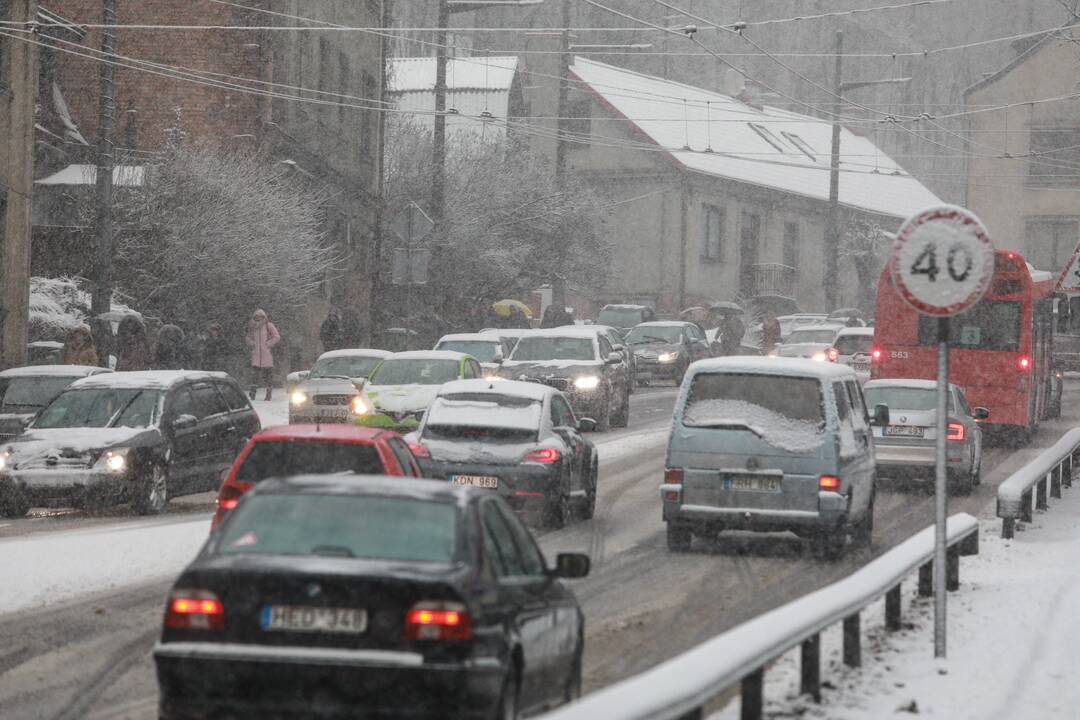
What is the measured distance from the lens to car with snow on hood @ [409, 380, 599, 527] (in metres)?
17.4

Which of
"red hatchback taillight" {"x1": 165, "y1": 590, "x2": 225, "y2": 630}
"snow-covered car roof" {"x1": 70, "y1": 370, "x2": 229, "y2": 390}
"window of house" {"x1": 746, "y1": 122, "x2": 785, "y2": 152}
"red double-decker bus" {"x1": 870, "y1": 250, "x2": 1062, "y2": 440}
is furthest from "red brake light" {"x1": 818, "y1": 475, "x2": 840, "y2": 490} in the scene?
"window of house" {"x1": 746, "y1": 122, "x2": 785, "y2": 152}

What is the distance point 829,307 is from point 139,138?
80.9 feet

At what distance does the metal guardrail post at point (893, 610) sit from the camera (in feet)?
38.2

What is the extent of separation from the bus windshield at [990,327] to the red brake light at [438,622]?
2206cm

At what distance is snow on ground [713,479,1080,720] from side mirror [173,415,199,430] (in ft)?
28.6

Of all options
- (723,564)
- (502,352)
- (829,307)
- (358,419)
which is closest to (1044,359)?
(502,352)

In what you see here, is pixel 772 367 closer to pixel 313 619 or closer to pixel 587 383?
pixel 313 619

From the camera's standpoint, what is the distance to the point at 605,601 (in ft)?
43.8

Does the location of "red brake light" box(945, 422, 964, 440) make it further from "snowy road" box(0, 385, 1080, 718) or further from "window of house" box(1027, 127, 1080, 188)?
"window of house" box(1027, 127, 1080, 188)

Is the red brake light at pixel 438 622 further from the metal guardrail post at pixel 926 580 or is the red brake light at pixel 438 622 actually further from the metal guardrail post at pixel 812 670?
the metal guardrail post at pixel 926 580

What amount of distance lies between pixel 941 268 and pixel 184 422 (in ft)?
38.3

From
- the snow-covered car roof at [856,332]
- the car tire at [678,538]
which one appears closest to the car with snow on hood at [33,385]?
the car tire at [678,538]

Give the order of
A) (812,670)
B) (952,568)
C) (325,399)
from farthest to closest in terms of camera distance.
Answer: (325,399) → (952,568) → (812,670)

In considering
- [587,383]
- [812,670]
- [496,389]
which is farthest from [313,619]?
[587,383]
